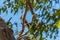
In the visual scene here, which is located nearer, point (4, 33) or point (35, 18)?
point (4, 33)

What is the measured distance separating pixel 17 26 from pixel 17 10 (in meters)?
0.28

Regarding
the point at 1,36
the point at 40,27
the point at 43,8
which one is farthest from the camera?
the point at 43,8

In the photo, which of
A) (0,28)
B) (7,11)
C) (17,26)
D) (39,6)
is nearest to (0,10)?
(7,11)

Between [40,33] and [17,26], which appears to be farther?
[17,26]

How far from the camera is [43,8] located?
11.6 feet

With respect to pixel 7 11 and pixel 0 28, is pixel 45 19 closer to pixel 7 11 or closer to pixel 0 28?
pixel 7 11

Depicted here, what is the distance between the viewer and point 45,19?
3.45m

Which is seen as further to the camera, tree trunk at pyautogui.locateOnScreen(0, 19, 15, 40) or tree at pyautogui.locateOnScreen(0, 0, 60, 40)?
tree at pyautogui.locateOnScreen(0, 0, 60, 40)

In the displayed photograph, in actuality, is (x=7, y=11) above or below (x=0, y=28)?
below

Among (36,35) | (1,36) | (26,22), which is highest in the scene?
(1,36)

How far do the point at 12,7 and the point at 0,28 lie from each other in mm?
1973

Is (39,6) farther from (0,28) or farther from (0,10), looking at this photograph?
(0,28)

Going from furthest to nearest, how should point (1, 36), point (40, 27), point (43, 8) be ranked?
point (43, 8) → point (40, 27) → point (1, 36)

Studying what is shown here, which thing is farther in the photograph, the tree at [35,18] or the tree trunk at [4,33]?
the tree at [35,18]
